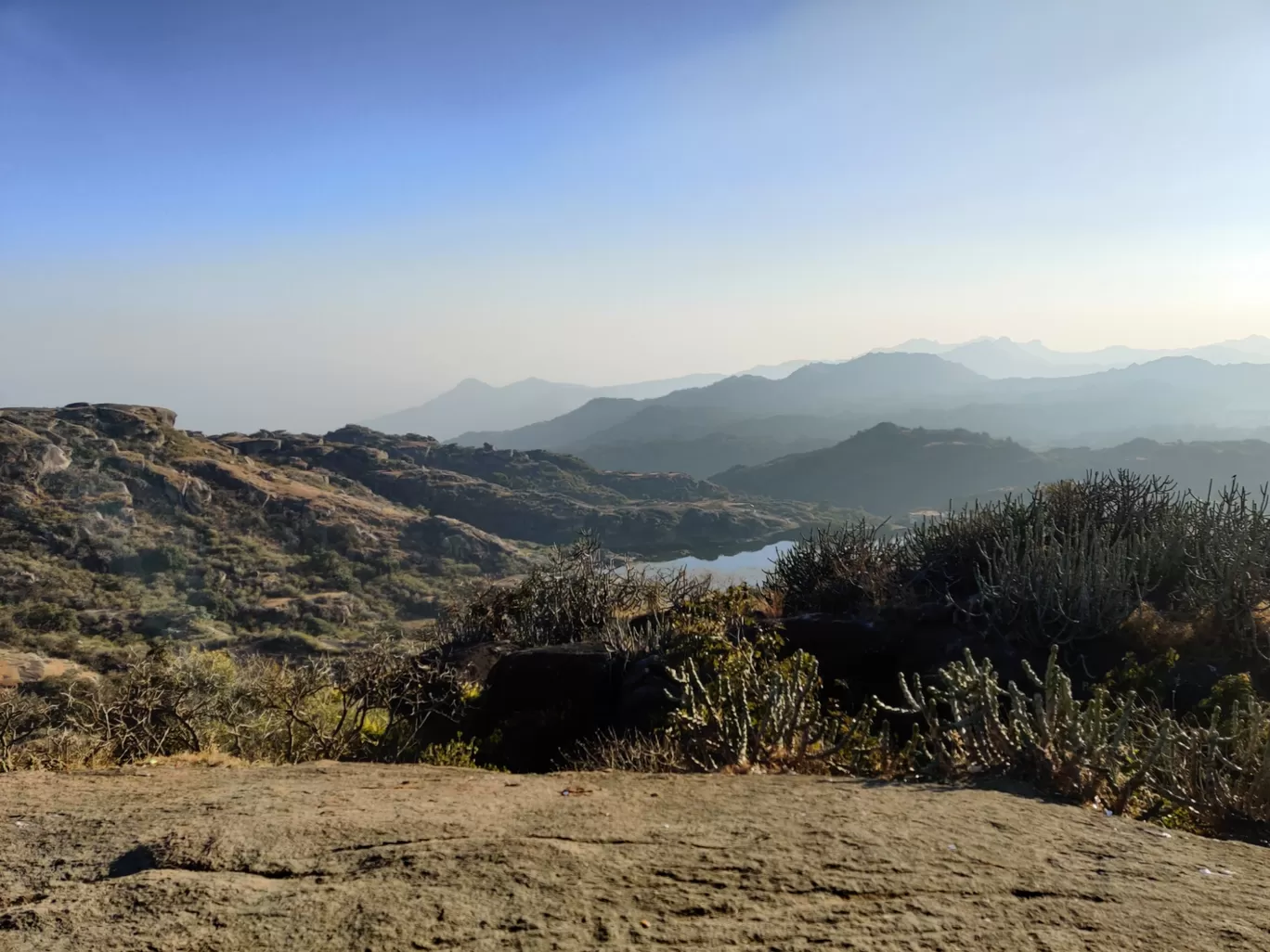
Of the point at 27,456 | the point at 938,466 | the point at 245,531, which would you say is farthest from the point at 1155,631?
the point at 938,466

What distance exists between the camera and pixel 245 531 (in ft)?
193

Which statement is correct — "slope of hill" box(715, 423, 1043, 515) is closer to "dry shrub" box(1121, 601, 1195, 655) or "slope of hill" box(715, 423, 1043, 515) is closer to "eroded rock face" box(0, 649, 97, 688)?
"eroded rock face" box(0, 649, 97, 688)

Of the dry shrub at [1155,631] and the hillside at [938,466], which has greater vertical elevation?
the dry shrub at [1155,631]

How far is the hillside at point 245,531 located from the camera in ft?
139

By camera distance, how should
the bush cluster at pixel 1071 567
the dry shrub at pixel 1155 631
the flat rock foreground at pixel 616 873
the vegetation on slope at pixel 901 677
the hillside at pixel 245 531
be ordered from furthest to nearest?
1. the hillside at pixel 245 531
2. the bush cluster at pixel 1071 567
3. the dry shrub at pixel 1155 631
4. the vegetation on slope at pixel 901 677
5. the flat rock foreground at pixel 616 873

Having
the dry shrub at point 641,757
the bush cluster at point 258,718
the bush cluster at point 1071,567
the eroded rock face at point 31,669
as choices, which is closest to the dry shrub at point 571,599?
the bush cluster at point 258,718

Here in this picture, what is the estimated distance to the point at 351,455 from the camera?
9256 centimetres

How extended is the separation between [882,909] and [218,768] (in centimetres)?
436

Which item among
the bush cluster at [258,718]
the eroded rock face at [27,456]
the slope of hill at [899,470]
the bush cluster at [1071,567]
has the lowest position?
the slope of hill at [899,470]

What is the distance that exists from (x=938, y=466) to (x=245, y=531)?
9749 centimetres

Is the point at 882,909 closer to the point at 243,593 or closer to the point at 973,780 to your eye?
the point at 973,780

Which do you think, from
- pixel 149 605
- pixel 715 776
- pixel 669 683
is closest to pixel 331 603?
pixel 149 605

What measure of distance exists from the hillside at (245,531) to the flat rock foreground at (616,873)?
99.6 feet

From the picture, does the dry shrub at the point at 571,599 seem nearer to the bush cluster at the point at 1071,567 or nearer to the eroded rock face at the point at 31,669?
the bush cluster at the point at 1071,567
